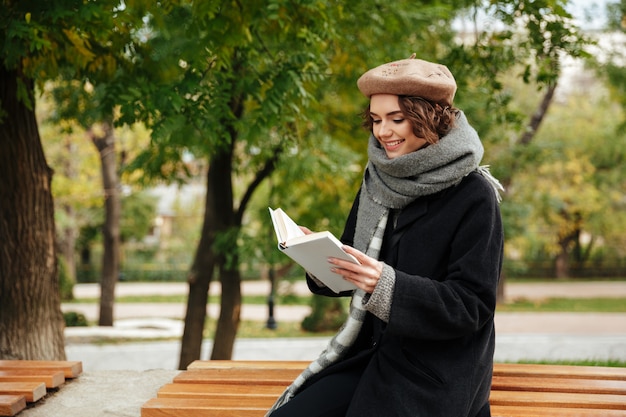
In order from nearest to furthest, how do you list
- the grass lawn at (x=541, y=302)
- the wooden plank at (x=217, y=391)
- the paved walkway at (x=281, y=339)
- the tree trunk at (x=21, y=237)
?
the wooden plank at (x=217, y=391)
the tree trunk at (x=21, y=237)
the paved walkway at (x=281, y=339)
the grass lawn at (x=541, y=302)

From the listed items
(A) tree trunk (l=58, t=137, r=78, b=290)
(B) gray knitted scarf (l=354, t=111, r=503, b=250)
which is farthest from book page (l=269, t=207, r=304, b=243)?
(A) tree trunk (l=58, t=137, r=78, b=290)

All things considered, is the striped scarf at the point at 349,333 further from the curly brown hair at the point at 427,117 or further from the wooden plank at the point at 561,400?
the wooden plank at the point at 561,400

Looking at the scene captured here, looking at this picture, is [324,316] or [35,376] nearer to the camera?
[35,376]

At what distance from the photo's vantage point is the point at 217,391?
11.3 feet

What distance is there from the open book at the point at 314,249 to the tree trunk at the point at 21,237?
346 cm

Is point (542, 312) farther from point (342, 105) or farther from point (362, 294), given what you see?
point (362, 294)

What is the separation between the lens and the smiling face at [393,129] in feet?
8.19

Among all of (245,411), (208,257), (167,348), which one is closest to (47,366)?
(245,411)

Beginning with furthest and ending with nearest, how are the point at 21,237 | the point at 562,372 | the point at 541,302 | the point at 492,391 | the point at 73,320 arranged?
1. the point at 541,302
2. the point at 73,320
3. the point at 21,237
4. the point at 562,372
5. the point at 492,391

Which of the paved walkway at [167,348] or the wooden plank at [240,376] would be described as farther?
the paved walkway at [167,348]

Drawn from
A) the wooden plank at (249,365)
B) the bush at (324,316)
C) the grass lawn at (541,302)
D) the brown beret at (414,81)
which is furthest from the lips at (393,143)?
the grass lawn at (541,302)

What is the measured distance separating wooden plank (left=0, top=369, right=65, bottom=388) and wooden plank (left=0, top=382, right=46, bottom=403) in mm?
87

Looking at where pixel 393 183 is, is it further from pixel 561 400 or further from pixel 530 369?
pixel 530 369

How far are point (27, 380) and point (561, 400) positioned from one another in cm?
261
